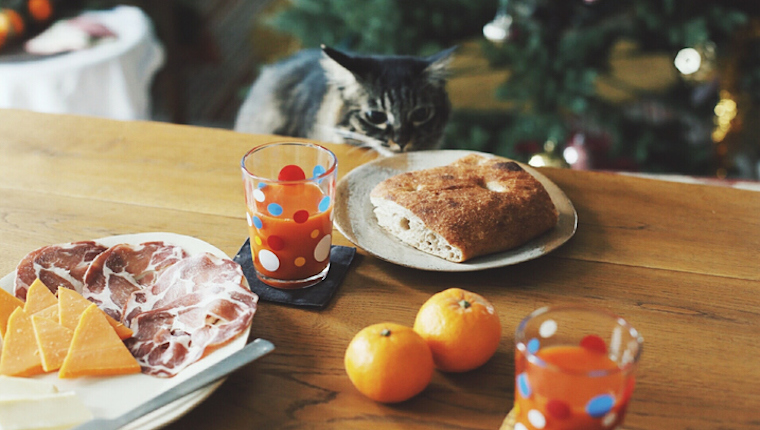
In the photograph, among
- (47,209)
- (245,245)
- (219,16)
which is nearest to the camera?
(245,245)

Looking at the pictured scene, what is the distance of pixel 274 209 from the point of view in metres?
0.80

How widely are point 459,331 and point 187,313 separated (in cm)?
32

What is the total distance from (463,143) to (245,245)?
1368 mm

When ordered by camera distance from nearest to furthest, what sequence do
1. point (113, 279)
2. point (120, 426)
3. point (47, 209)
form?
1. point (120, 426)
2. point (113, 279)
3. point (47, 209)

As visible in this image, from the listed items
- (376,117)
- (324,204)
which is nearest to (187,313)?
(324,204)

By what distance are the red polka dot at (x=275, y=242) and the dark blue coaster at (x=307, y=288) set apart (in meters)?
0.07

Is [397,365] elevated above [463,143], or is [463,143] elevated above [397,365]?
[397,365]

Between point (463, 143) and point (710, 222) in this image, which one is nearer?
point (710, 222)

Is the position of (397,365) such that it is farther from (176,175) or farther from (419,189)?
(176,175)

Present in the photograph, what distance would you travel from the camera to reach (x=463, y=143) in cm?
219

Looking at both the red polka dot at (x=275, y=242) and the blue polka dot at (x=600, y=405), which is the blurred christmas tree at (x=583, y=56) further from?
the blue polka dot at (x=600, y=405)

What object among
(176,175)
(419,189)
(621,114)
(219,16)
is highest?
(419,189)

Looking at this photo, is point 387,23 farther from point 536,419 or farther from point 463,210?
point 536,419

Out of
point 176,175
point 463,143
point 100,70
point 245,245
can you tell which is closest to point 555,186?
point 245,245
